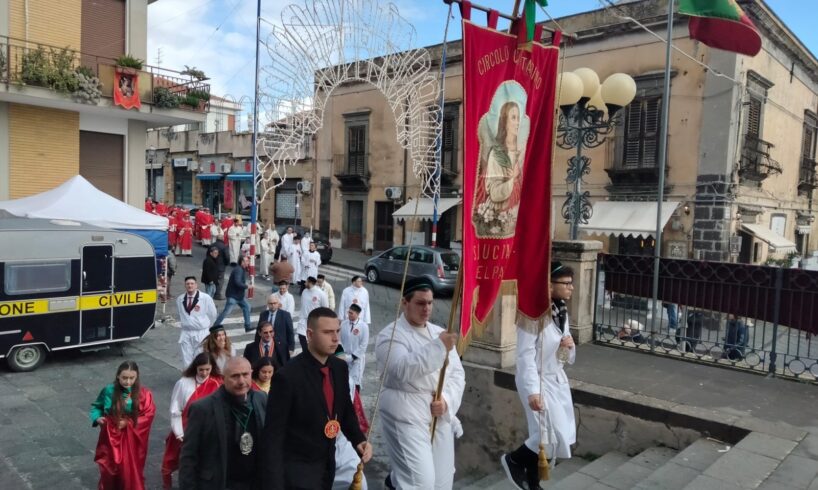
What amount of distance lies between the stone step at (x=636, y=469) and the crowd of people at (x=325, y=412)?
0.48 meters

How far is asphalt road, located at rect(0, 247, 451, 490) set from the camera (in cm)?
615

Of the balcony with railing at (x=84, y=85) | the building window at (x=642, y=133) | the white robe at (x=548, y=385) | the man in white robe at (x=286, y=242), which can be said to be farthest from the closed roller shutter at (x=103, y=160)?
the building window at (x=642, y=133)

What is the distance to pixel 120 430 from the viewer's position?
5.33 m

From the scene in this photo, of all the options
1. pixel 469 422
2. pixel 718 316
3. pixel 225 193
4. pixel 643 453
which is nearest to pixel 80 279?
pixel 469 422

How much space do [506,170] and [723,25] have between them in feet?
15.7

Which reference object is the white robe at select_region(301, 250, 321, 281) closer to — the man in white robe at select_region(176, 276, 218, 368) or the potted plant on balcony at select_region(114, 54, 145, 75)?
the potted plant on balcony at select_region(114, 54, 145, 75)

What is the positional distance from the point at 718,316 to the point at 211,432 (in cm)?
649

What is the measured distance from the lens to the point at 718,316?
25.6ft

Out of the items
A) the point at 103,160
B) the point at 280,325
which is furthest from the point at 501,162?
the point at 103,160

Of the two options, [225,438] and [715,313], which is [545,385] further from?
[715,313]

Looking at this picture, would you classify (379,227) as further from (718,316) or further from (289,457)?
(289,457)

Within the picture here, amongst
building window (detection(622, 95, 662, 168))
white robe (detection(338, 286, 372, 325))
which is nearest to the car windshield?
building window (detection(622, 95, 662, 168))

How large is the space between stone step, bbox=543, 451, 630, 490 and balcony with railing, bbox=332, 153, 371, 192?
23.5 meters

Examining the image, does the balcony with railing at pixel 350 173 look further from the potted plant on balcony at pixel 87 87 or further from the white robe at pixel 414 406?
the white robe at pixel 414 406
